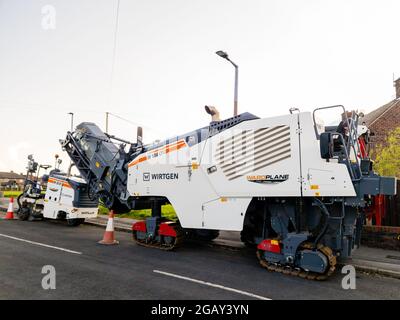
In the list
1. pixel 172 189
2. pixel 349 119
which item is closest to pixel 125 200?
pixel 172 189

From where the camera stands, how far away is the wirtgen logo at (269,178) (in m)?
5.69

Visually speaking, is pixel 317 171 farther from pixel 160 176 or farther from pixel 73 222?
pixel 73 222

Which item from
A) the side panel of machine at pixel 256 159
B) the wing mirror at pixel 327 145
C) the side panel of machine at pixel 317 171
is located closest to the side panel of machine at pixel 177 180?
the side panel of machine at pixel 256 159

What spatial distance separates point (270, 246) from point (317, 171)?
5.55ft

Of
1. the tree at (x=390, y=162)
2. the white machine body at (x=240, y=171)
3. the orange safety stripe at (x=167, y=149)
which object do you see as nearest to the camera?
the white machine body at (x=240, y=171)

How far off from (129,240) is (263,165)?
4.79 m

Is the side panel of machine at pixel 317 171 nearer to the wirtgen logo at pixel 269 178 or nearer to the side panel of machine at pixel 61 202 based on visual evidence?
the wirtgen logo at pixel 269 178

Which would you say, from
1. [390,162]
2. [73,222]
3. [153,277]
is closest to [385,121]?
[390,162]

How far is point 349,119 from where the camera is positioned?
5.89 m

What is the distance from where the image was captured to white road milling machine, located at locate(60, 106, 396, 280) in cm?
533

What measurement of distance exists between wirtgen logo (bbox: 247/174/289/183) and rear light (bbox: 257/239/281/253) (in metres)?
1.15

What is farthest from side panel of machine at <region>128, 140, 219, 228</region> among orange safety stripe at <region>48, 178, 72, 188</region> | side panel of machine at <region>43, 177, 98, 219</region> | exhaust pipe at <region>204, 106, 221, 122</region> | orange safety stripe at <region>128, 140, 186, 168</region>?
orange safety stripe at <region>48, 178, 72, 188</region>

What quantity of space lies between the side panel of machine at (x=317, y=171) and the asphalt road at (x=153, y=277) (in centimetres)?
157

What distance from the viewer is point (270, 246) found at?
581 centimetres
